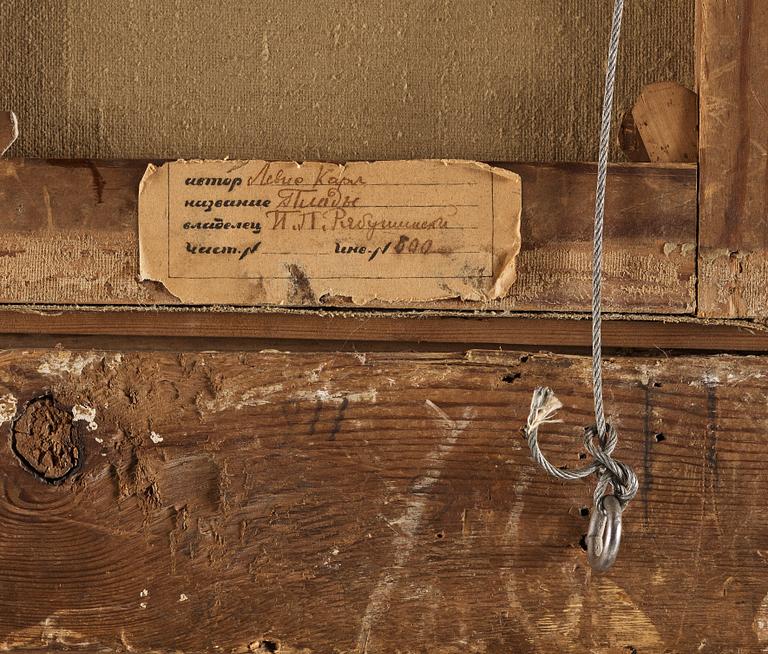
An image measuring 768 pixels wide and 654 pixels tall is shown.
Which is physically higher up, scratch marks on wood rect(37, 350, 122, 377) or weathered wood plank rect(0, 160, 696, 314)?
weathered wood plank rect(0, 160, 696, 314)

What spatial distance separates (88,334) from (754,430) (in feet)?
2.23

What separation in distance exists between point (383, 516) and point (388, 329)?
188 mm

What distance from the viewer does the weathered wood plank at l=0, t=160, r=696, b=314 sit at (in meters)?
0.78

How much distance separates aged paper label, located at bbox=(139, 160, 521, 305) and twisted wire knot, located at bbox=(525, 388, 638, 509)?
13cm

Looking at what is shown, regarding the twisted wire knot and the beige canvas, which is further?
the beige canvas

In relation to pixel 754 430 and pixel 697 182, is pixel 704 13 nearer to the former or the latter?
pixel 697 182

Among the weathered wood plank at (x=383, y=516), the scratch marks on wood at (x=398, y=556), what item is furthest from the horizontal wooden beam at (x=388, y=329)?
the scratch marks on wood at (x=398, y=556)

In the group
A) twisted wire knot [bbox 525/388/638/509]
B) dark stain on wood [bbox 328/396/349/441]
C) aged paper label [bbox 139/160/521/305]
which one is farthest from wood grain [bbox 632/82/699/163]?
dark stain on wood [bbox 328/396/349/441]

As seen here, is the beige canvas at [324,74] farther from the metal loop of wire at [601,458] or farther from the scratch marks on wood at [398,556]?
the scratch marks on wood at [398,556]

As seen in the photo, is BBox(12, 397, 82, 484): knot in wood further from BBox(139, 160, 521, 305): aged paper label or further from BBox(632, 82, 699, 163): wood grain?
BBox(632, 82, 699, 163): wood grain

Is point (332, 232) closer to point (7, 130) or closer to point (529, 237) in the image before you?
point (529, 237)

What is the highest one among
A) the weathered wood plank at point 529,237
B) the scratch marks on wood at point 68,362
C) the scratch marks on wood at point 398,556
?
the weathered wood plank at point 529,237

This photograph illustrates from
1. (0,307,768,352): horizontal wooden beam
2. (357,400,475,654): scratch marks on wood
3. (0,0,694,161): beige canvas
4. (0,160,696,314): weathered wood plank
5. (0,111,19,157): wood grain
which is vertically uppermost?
(0,0,694,161): beige canvas

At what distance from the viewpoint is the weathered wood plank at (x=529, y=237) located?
0.78 meters
